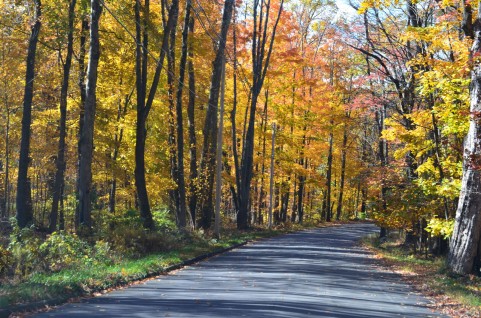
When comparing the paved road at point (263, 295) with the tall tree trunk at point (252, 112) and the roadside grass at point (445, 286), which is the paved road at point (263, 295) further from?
the tall tree trunk at point (252, 112)

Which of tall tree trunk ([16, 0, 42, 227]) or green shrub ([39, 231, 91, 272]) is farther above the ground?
tall tree trunk ([16, 0, 42, 227])

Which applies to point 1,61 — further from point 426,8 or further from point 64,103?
point 426,8

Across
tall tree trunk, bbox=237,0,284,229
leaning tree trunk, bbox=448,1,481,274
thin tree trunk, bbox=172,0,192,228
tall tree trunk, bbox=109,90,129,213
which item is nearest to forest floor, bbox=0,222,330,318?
thin tree trunk, bbox=172,0,192,228

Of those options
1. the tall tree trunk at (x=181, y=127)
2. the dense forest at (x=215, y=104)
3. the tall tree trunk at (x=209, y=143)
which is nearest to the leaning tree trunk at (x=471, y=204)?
the dense forest at (x=215, y=104)

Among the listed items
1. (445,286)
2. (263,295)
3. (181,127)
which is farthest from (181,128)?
(263,295)

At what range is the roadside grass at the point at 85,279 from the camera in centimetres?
1022

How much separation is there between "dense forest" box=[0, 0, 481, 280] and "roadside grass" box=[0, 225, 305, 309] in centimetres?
235

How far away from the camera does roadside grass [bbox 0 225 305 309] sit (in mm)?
10219

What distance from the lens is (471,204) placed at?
52.2ft

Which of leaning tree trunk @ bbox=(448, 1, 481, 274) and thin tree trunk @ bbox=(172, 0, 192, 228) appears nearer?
leaning tree trunk @ bbox=(448, 1, 481, 274)

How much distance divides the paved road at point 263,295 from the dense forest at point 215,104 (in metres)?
3.34

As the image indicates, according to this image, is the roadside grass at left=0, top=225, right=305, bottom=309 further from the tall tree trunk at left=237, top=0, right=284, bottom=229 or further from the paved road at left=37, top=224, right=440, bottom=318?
the tall tree trunk at left=237, top=0, right=284, bottom=229

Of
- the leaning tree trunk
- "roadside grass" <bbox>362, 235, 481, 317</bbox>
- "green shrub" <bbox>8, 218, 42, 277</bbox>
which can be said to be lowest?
"roadside grass" <bbox>362, 235, 481, 317</bbox>

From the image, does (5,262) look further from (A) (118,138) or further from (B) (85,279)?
(A) (118,138)
